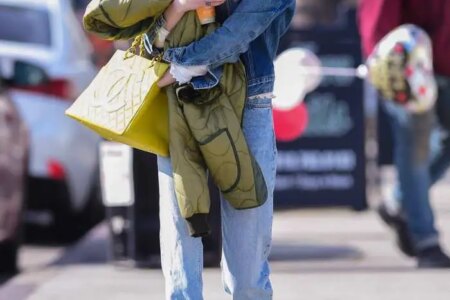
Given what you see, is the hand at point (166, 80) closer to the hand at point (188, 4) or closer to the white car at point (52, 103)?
the hand at point (188, 4)

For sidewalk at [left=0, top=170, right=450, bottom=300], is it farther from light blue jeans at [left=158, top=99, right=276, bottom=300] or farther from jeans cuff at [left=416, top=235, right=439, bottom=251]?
light blue jeans at [left=158, top=99, right=276, bottom=300]

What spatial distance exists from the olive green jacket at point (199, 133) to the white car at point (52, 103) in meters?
4.72

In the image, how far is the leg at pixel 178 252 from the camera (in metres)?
4.94

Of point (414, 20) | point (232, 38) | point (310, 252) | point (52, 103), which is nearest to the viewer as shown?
point (232, 38)

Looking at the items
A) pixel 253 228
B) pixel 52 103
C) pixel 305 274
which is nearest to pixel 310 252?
pixel 305 274

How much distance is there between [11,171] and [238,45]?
134 inches

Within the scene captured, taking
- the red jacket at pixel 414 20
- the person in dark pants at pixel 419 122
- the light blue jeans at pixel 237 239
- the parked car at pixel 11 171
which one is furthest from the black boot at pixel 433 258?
the light blue jeans at pixel 237 239

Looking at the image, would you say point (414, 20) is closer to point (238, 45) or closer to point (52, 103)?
point (52, 103)

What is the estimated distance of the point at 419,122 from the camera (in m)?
7.88

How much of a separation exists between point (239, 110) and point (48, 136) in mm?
4857

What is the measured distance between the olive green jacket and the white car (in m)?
4.72

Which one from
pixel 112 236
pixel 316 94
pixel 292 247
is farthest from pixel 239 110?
pixel 316 94

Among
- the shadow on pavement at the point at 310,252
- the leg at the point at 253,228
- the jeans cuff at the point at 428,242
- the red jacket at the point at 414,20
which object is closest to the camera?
the leg at the point at 253,228

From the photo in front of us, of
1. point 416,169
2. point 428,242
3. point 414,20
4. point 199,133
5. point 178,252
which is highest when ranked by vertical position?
point 414,20
